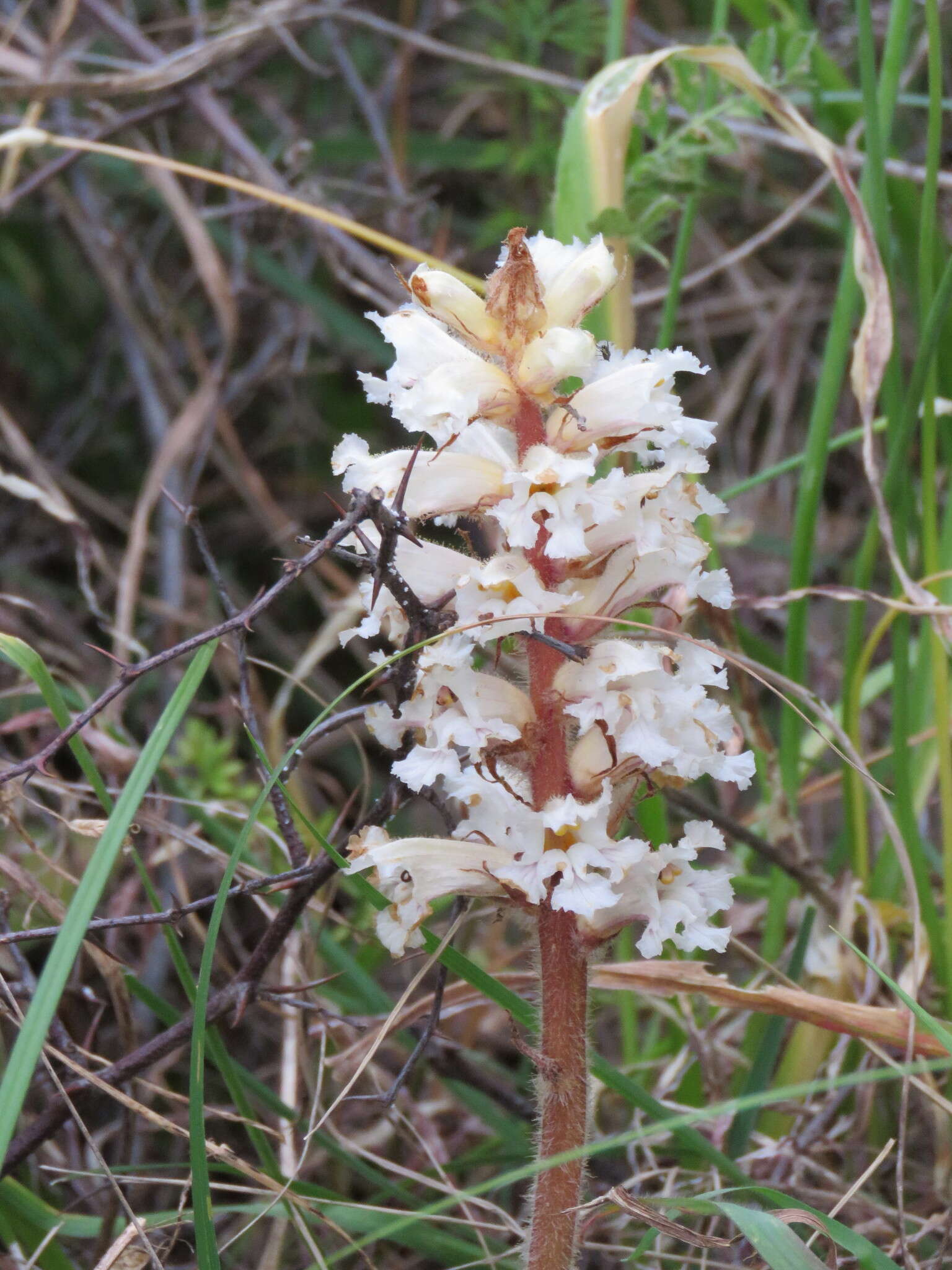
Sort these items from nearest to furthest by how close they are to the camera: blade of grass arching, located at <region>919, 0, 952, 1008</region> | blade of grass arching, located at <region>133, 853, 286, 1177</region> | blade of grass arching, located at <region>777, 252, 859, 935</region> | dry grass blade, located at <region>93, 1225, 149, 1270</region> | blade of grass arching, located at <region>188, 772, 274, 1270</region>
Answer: blade of grass arching, located at <region>188, 772, 274, 1270</region>, dry grass blade, located at <region>93, 1225, 149, 1270</region>, blade of grass arching, located at <region>133, 853, 286, 1177</region>, blade of grass arching, located at <region>919, 0, 952, 1008</region>, blade of grass arching, located at <region>777, 252, 859, 935</region>

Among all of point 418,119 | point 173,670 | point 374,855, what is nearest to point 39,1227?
point 374,855

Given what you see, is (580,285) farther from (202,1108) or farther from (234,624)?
(202,1108)

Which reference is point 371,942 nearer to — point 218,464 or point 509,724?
point 509,724

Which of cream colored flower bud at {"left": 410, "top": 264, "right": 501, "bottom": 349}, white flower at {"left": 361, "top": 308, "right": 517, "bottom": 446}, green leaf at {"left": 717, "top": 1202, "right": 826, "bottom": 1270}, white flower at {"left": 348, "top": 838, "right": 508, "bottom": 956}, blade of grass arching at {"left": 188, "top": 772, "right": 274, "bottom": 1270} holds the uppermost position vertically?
cream colored flower bud at {"left": 410, "top": 264, "right": 501, "bottom": 349}

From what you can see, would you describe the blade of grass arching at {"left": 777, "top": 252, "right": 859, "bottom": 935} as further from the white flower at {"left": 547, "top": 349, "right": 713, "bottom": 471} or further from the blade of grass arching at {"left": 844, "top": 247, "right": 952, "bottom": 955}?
the white flower at {"left": 547, "top": 349, "right": 713, "bottom": 471}

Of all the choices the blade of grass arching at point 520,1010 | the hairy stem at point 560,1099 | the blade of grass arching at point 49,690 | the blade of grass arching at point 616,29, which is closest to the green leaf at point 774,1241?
the hairy stem at point 560,1099

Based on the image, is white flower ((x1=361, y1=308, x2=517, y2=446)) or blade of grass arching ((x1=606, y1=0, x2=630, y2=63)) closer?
white flower ((x1=361, y1=308, x2=517, y2=446))

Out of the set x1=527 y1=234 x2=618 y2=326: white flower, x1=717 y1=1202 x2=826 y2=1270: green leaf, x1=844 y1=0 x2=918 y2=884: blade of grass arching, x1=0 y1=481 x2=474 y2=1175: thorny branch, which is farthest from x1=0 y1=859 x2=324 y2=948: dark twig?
x1=844 y1=0 x2=918 y2=884: blade of grass arching

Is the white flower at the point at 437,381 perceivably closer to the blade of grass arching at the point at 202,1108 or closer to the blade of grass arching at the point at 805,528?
the blade of grass arching at the point at 202,1108
